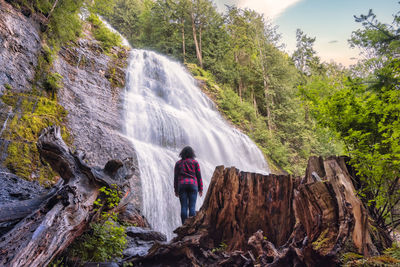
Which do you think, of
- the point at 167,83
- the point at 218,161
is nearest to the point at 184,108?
the point at 167,83

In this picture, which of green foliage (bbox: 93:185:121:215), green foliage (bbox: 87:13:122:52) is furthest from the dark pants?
green foliage (bbox: 87:13:122:52)

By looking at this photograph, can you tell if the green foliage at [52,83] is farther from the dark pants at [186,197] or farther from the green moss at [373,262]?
the green moss at [373,262]

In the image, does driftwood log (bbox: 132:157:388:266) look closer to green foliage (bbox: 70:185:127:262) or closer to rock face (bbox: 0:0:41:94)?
green foliage (bbox: 70:185:127:262)

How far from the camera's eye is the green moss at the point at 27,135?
430 cm

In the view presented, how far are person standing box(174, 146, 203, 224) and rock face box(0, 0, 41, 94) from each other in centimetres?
428

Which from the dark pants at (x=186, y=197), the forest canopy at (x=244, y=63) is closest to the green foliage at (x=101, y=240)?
the dark pants at (x=186, y=197)

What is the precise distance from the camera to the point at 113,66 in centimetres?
1202

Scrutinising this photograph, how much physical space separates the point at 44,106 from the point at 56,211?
4.43m

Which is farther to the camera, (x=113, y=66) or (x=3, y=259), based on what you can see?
(x=113, y=66)

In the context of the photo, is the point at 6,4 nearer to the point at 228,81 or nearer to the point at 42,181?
the point at 42,181

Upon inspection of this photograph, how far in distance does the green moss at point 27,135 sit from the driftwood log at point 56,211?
152 cm

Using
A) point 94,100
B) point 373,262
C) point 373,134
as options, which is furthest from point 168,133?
point 373,262

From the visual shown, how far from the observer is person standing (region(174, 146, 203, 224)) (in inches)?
167

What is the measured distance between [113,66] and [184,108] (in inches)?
182
